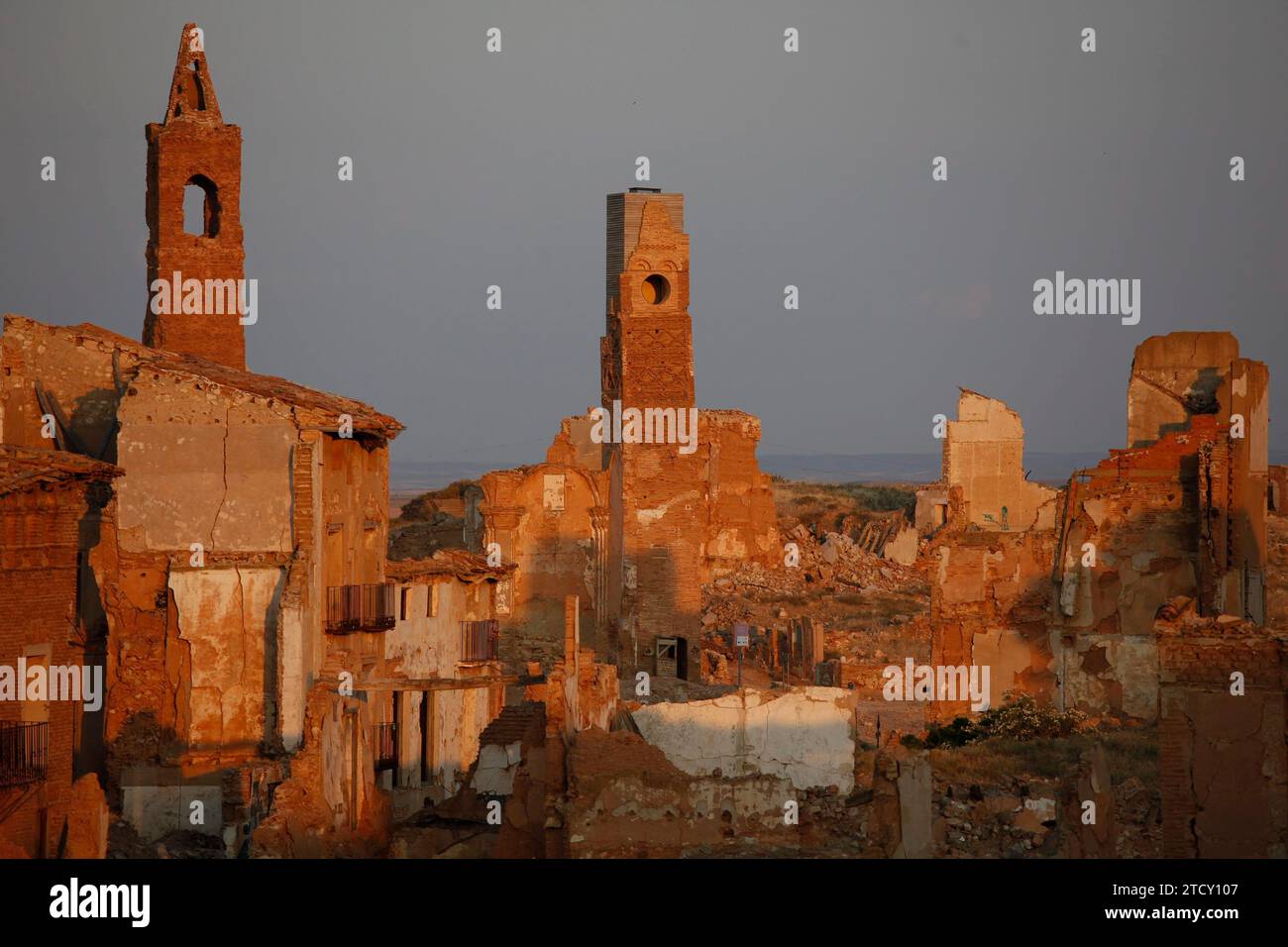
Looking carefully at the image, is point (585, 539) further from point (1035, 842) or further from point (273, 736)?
point (1035, 842)

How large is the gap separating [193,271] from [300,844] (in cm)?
1970

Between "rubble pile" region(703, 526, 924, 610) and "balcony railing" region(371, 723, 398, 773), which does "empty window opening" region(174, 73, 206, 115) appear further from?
"rubble pile" region(703, 526, 924, 610)

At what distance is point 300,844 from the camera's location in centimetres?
2142

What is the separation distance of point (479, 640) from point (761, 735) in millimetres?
10538

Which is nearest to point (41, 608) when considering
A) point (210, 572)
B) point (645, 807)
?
point (210, 572)

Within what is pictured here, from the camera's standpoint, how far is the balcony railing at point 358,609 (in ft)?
100

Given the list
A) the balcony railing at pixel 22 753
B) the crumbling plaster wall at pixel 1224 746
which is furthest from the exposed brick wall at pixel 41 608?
the crumbling plaster wall at pixel 1224 746

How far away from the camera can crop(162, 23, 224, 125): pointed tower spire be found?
131ft

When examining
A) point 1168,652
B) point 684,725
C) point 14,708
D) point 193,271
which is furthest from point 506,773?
point 193,271

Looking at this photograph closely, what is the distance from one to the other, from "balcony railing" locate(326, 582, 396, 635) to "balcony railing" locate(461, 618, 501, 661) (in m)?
1.72

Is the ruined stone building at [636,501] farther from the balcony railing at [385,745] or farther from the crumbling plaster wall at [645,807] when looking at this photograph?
the crumbling plaster wall at [645,807]

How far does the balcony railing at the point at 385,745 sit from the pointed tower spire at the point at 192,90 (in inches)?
591

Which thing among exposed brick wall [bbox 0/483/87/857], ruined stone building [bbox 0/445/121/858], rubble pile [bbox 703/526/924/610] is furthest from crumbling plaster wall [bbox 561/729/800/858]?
rubble pile [bbox 703/526/924/610]

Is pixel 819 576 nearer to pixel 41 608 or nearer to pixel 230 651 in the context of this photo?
pixel 230 651
